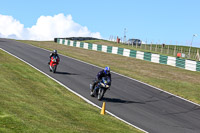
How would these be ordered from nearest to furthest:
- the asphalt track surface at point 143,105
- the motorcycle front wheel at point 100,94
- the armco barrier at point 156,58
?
the asphalt track surface at point 143,105 < the motorcycle front wheel at point 100,94 < the armco barrier at point 156,58

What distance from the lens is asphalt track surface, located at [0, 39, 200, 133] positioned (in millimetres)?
14180

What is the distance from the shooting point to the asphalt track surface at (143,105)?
558 inches

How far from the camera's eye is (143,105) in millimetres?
17562

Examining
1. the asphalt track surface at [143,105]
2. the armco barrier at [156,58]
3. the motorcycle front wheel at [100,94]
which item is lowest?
the asphalt track surface at [143,105]

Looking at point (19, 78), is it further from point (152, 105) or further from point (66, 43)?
point (66, 43)

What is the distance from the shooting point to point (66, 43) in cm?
6494

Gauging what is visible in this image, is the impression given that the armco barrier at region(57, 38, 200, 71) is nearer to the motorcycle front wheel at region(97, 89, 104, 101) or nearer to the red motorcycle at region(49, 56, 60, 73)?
the red motorcycle at region(49, 56, 60, 73)

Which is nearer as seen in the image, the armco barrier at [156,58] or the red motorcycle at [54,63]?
the red motorcycle at [54,63]

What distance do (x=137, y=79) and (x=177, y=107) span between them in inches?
333

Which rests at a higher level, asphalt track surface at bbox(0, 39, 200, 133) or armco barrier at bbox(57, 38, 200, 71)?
Answer: armco barrier at bbox(57, 38, 200, 71)

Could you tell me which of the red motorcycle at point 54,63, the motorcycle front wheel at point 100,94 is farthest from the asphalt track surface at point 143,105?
the red motorcycle at point 54,63

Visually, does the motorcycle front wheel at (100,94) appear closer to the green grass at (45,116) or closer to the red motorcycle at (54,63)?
the green grass at (45,116)

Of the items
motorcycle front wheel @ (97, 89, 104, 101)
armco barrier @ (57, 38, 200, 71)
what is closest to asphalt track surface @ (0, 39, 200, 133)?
motorcycle front wheel @ (97, 89, 104, 101)

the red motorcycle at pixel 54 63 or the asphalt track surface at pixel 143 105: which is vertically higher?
the red motorcycle at pixel 54 63
